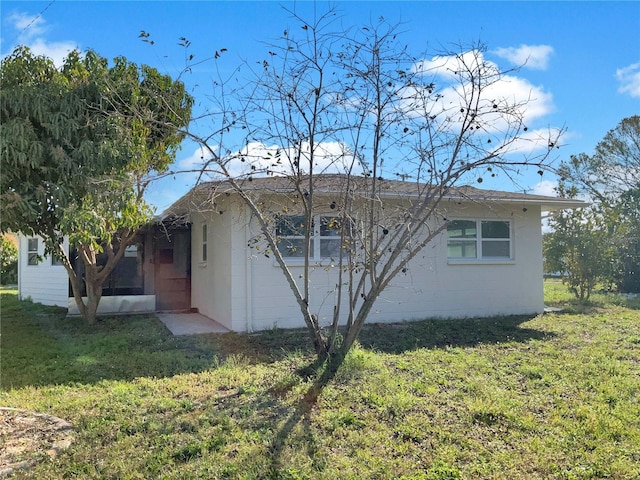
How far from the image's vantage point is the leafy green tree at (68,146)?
5.20 metres

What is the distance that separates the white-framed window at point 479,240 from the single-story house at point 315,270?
22mm

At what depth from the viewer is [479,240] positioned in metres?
10.6

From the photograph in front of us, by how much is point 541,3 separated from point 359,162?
140 inches

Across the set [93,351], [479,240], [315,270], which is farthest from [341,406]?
[479,240]

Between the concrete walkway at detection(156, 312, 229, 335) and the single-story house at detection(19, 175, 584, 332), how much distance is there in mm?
220

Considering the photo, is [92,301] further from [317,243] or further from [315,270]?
[317,243]

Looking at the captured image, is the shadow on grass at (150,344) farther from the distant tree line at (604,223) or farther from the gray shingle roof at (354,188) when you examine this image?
the distant tree line at (604,223)

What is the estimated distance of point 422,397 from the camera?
4.88 metres

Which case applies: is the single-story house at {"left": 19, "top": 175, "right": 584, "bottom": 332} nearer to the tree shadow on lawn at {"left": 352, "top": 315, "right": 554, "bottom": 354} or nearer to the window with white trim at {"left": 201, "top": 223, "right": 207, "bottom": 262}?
the window with white trim at {"left": 201, "top": 223, "right": 207, "bottom": 262}

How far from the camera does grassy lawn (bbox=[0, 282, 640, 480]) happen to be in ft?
11.4

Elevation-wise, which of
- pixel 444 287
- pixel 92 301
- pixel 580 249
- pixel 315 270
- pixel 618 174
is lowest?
pixel 92 301

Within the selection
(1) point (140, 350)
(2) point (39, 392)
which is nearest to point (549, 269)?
(1) point (140, 350)

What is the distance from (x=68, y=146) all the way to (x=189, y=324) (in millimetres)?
5030

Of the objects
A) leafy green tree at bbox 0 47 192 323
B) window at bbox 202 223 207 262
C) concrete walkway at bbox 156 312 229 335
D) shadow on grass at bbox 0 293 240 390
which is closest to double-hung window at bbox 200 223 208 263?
window at bbox 202 223 207 262
